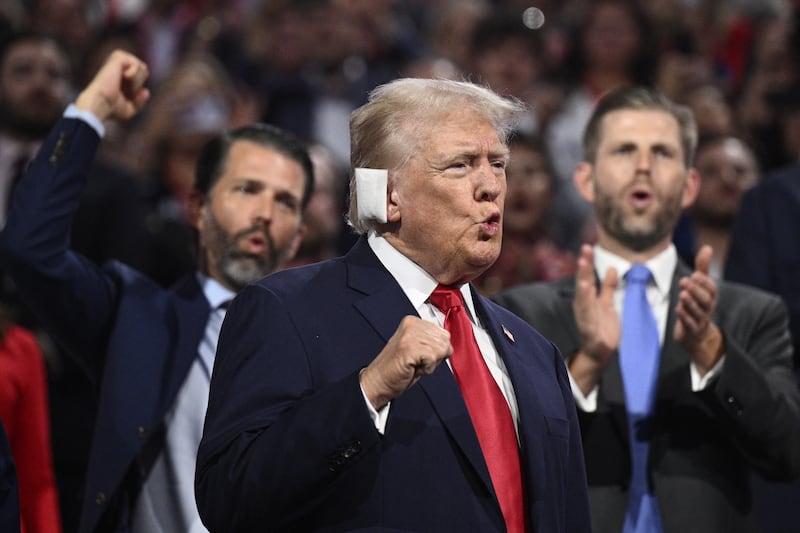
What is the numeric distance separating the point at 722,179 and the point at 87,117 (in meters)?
3.57

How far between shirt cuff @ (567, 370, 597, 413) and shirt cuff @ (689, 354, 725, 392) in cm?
29

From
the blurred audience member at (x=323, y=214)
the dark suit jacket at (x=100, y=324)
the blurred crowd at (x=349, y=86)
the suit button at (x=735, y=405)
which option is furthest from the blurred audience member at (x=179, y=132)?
the suit button at (x=735, y=405)

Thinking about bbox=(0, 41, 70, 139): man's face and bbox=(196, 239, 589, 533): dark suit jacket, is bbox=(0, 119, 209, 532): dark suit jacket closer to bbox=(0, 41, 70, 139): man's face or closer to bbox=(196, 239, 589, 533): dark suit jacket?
bbox=(196, 239, 589, 533): dark suit jacket

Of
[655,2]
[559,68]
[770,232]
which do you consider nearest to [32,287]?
[770,232]

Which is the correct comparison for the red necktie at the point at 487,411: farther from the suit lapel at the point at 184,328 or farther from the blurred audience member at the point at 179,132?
the blurred audience member at the point at 179,132

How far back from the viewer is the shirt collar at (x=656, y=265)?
4512mm

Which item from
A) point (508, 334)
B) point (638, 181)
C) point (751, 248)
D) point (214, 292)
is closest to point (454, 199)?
point (508, 334)

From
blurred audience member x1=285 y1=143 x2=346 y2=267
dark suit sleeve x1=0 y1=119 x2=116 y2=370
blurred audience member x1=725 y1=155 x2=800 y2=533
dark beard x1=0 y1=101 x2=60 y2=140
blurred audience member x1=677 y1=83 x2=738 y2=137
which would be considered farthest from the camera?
blurred audience member x1=677 y1=83 x2=738 y2=137

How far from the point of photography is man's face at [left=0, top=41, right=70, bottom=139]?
20.5 feet

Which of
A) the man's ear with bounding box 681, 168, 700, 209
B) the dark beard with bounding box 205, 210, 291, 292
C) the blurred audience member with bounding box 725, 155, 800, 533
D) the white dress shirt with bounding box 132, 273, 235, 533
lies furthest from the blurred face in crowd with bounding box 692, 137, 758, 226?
the white dress shirt with bounding box 132, 273, 235, 533

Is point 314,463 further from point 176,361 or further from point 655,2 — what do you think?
point 655,2

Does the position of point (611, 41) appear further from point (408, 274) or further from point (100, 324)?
point (408, 274)

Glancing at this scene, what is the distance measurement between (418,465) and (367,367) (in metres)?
0.27

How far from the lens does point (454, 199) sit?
3.16m
